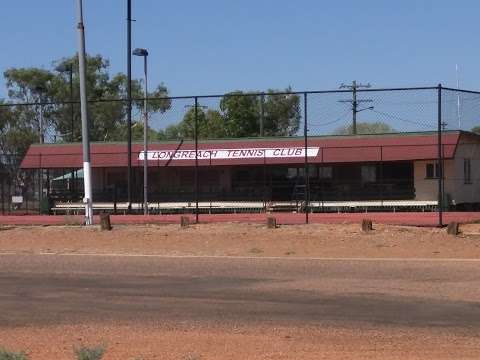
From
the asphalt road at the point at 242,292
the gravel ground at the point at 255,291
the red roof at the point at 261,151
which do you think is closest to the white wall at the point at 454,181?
the red roof at the point at 261,151

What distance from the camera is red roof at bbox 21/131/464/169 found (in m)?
35.2

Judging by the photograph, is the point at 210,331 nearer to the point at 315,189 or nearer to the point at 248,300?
the point at 248,300

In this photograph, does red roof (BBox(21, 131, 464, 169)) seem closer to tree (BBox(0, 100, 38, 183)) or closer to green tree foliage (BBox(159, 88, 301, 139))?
tree (BBox(0, 100, 38, 183))

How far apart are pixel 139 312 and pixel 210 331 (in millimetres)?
1576

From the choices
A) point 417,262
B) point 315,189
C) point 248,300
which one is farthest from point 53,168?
point 248,300

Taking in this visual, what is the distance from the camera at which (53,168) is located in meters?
40.1

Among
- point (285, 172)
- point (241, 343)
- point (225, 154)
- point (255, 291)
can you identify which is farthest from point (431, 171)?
point (241, 343)

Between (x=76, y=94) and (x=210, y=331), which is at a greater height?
(x=76, y=94)

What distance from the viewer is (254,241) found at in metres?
18.1

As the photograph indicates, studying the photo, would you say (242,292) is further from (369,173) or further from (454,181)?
(369,173)

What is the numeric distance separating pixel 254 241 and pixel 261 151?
66.5 feet

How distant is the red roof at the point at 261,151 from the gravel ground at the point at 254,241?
15.0 metres

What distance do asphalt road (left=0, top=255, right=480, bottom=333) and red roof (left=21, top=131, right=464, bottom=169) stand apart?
20.9 metres

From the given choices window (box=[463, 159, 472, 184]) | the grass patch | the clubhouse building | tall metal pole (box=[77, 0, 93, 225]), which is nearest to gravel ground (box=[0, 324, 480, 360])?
the grass patch
